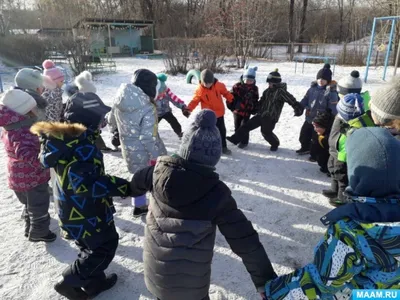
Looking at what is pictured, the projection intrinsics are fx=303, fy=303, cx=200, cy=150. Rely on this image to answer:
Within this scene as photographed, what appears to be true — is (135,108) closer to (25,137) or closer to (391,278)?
(25,137)

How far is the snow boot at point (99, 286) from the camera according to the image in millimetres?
2197

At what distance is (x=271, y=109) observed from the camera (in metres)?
4.83

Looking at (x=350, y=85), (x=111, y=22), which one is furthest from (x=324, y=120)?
(x=111, y=22)

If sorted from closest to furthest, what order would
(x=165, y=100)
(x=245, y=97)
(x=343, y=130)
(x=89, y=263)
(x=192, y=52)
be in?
(x=89, y=263) < (x=343, y=130) < (x=245, y=97) < (x=165, y=100) < (x=192, y=52)

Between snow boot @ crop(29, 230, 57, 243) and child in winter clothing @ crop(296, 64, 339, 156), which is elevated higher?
child in winter clothing @ crop(296, 64, 339, 156)

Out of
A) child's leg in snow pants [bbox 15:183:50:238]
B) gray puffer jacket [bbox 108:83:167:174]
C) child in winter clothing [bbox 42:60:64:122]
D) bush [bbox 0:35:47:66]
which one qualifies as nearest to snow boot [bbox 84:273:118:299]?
child's leg in snow pants [bbox 15:183:50:238]

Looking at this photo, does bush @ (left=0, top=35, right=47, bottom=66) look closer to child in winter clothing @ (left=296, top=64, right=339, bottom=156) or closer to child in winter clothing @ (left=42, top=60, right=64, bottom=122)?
child in winter clothing @ (left=42, top=60, right=64, bottom=122)

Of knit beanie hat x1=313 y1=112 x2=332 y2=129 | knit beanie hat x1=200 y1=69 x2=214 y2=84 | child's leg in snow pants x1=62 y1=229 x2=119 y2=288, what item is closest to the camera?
child's leg in snow pants x1=62 y1=229 x2=119 y2=288

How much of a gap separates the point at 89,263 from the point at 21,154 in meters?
1.20

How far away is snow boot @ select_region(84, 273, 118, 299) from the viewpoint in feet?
7.21

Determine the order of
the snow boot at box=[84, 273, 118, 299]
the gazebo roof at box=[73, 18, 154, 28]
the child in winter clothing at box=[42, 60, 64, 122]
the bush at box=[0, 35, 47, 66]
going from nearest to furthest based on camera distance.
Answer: the snow boot at box=[84, 273, 118, 299]
the child in winter clothing at box=[42, 60, 64, 122]
the bush at box=[0, 35, 47, 66]
the gazebo roof at box=[73, 18, 154, 28]

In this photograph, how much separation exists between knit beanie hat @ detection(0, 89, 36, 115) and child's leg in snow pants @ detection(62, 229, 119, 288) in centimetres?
131

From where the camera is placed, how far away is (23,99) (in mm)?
2635

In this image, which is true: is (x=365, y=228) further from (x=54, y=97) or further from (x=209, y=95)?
(x=54, y=97)
